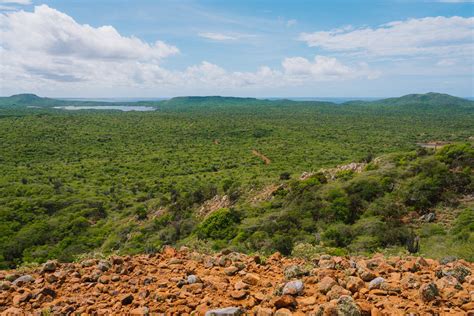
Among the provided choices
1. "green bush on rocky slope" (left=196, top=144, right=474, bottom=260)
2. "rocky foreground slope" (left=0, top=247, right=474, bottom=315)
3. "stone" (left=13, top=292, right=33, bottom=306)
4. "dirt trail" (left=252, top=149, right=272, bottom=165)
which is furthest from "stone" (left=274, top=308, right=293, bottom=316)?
"dirt trail" (left=252, top=149, right=272, bottom=165)

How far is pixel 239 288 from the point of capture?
529 centimetres

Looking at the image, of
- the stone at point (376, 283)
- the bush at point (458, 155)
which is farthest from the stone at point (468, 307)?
the bush at point (458, 155)

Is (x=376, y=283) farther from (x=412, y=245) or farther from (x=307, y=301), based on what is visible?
(x=412, y=245)

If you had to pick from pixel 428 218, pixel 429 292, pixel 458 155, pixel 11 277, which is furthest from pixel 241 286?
pixel 458 155

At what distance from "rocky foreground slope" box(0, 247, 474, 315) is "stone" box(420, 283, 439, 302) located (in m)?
0.01

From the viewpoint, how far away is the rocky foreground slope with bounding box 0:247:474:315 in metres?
4.44

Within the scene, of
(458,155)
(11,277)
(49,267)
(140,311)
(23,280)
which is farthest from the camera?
(458,155)

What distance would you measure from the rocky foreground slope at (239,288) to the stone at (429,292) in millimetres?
13

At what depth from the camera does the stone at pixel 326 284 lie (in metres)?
4.87

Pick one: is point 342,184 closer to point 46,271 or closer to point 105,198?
point 46,271

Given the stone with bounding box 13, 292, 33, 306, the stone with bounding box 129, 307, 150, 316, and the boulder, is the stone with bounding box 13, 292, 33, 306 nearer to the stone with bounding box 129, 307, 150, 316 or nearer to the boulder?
the stone with bounding box 129, 307, 150, 316

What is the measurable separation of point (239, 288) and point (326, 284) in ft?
4.53

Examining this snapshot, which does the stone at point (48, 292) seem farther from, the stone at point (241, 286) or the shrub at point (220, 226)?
the shrub at point (220, 226)

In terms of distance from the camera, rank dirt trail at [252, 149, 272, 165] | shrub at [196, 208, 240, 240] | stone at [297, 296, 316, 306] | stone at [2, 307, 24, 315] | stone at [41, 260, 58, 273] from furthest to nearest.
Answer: dirt trail at [252, 149, 272, 165] → shrub at [196, 208, 240, 240] → stone at [41, 260, 58, 273] → stone at [2, 307, 24, 315] → stone at [297, 296, 316, 306]
